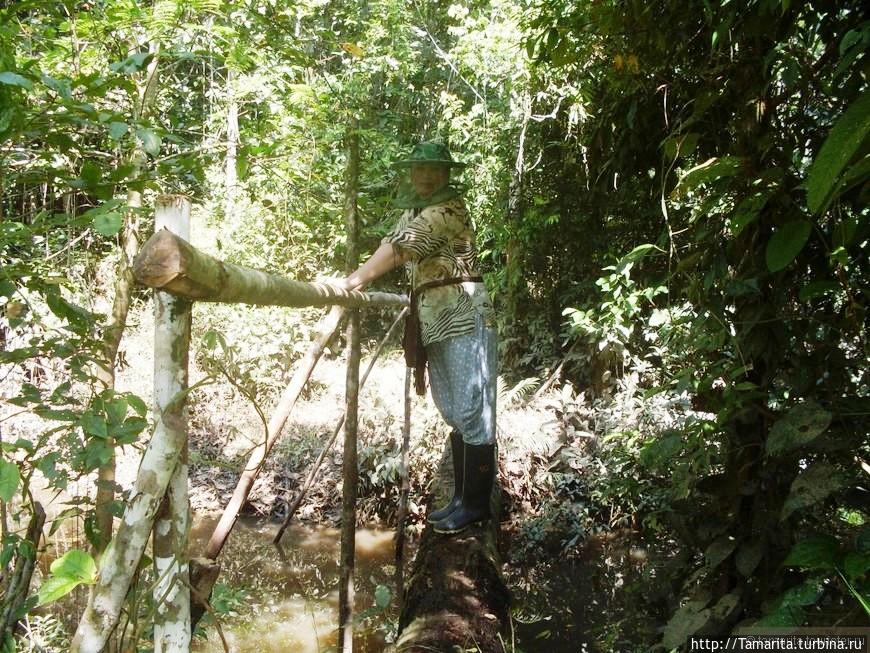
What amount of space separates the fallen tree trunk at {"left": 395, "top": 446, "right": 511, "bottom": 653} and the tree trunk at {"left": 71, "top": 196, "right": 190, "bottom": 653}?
4.14 ft

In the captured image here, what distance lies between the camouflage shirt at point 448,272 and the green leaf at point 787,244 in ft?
4.89

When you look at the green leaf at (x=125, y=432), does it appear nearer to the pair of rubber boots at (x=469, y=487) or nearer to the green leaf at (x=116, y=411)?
the green leaf at (x=116, y=411)

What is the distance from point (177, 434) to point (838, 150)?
1082 millimetres

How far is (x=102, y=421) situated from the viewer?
1337 millimetres

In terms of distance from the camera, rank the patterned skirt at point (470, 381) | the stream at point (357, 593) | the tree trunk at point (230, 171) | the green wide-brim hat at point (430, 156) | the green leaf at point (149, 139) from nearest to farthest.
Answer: the green leaf at point (149, 139) < the green wide-brim hat at point (430, 156) < the patterned skirt at point (470, 381) < the stream at point (357, 593) < the tree trunk at point (230, 171)

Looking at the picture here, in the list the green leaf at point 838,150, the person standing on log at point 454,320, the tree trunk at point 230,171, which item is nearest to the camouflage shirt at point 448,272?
the person standing on log at point 454,320

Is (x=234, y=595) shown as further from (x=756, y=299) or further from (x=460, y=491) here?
(x=756, y=299)

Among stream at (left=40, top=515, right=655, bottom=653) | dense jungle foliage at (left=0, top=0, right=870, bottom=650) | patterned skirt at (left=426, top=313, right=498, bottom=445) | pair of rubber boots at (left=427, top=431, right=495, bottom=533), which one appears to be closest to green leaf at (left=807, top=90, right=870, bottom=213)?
dense jungle foliage at (left=0, top=0, right=870, bottom=650)

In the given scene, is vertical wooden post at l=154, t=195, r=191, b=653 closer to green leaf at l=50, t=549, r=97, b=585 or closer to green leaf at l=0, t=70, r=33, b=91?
green leaf at l=50, t=549, r=97, b=585

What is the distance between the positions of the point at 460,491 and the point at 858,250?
73.7 inches

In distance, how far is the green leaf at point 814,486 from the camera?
123cm

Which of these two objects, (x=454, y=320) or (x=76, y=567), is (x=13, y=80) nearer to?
(x=76, y=567)

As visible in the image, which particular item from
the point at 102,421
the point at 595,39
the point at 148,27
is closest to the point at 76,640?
the point at 102,421

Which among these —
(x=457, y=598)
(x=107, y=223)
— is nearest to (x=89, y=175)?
(x=107, y=223)
